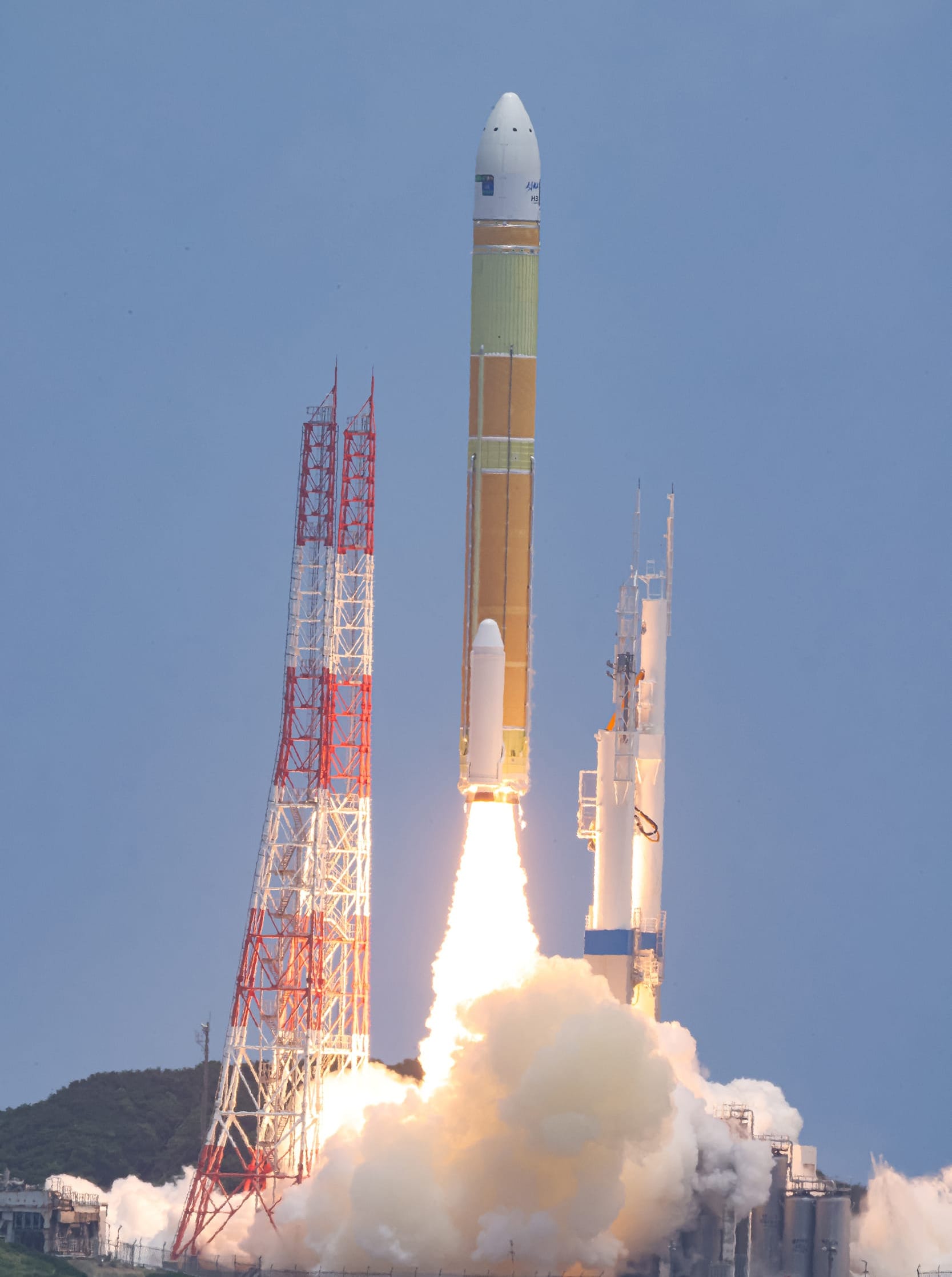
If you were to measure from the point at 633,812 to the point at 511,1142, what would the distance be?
355 inches

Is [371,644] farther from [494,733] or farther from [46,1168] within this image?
[46,1168]

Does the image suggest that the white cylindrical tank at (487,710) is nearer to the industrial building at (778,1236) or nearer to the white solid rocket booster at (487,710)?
the white solid rocket booster at (487,710)

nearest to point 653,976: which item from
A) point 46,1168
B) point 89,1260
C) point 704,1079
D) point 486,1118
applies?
point 704,1079

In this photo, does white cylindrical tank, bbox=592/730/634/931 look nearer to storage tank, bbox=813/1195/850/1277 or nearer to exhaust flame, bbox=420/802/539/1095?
exhaust flame, bbox=420/802/539/1095

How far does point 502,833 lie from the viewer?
62.1 m

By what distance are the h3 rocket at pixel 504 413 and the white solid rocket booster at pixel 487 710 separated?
0.60m

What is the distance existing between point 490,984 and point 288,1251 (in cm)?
639

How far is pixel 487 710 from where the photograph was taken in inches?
2425

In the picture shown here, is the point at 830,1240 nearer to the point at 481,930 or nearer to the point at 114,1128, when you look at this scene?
the point at 481,930

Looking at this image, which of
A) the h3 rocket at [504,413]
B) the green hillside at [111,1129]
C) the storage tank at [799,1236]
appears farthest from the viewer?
the green hillside at [111,1129]

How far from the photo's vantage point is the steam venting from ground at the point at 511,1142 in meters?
57.5

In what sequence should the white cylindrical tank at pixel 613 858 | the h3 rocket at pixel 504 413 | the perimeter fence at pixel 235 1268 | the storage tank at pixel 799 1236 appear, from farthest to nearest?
the white cylindrical tank at pixel 613 858, the h3 rocket at pixel 504 413, the storage tank at pixel 799 1236, the perimeter fence at pixel 235 1268

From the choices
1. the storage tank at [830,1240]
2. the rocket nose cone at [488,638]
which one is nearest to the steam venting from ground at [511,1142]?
the storage tank at [830,1240]

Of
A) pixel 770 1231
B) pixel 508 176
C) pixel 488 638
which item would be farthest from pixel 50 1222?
pixel 508 176
